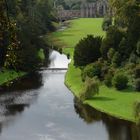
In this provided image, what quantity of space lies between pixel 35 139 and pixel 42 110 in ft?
35.9

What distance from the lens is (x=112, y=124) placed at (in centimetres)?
4772

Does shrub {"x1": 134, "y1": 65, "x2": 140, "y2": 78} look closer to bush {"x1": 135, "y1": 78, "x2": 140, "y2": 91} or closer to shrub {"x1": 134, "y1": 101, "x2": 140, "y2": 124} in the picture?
bush {"x1": 135, "y1": 78, "x2": 140, "y2": 91}

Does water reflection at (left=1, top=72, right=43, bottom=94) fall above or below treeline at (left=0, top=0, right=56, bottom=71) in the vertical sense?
below

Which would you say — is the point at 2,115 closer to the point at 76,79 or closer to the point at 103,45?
the point at 76,79

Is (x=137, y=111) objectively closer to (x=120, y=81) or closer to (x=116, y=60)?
(x=120, y=81)

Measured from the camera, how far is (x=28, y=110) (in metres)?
53.9

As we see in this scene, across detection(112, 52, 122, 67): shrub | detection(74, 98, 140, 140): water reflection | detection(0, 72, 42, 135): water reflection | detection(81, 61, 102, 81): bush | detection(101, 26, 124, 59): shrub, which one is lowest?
detection(74, 98, 140, 140): water reflection

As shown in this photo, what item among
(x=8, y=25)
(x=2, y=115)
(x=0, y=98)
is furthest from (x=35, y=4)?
(x=8, y=25)

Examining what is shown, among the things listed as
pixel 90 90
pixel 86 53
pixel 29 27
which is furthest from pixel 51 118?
pixel 29 27

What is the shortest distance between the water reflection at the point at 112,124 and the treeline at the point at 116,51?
10182 mm

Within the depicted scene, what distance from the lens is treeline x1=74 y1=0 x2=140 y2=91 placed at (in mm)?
66750

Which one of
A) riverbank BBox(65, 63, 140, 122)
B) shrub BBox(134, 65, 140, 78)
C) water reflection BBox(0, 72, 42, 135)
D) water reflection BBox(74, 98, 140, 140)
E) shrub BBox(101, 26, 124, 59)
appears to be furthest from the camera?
shrub BBox(101, 26, 124, 59)

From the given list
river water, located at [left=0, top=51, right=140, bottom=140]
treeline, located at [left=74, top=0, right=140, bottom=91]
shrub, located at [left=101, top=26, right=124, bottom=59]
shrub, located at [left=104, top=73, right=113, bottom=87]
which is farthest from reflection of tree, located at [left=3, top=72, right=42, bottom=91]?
shrub, located at [left=101, top=26, right=124, bottom=59]

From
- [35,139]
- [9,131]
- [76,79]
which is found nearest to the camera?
[35,139]
